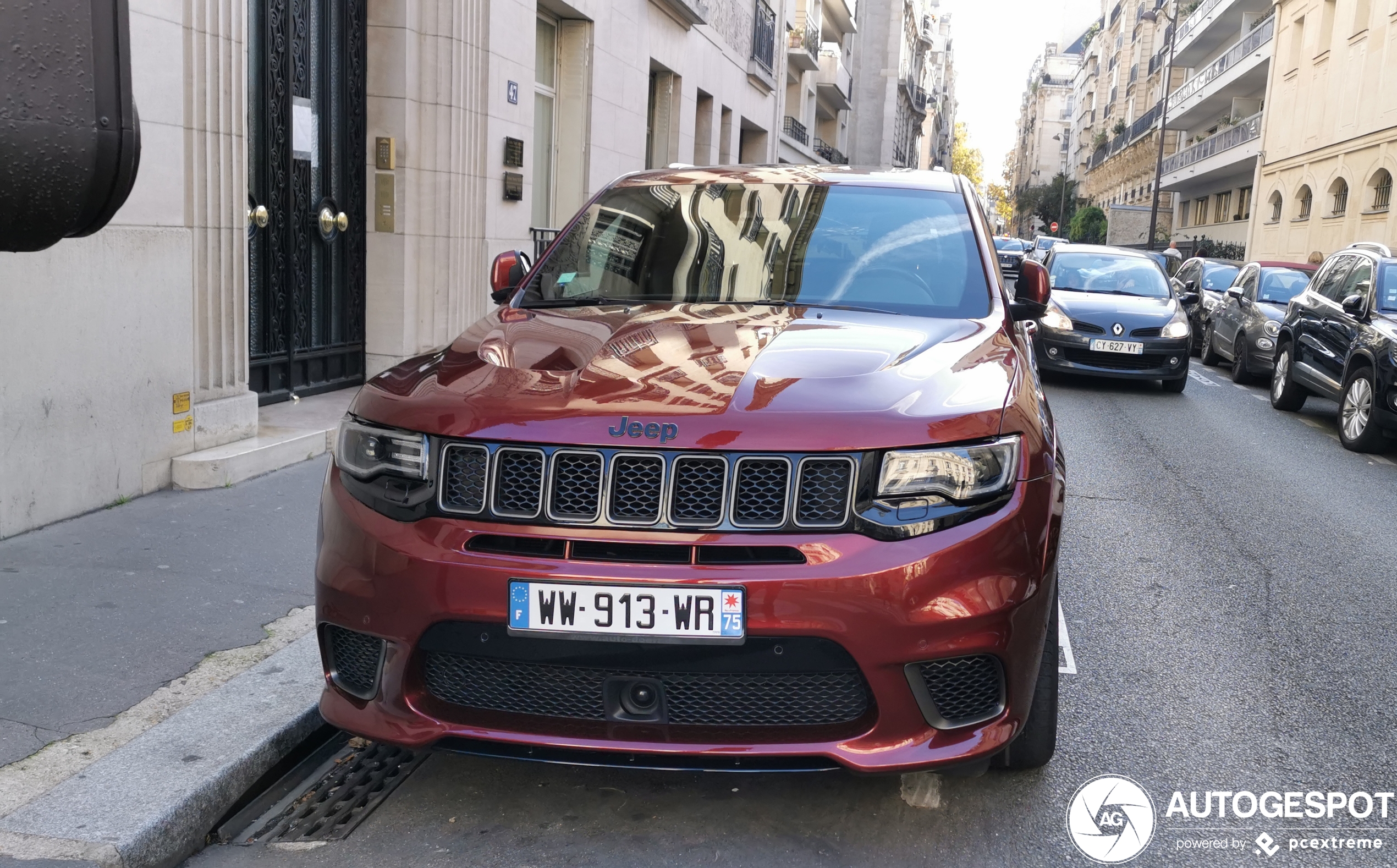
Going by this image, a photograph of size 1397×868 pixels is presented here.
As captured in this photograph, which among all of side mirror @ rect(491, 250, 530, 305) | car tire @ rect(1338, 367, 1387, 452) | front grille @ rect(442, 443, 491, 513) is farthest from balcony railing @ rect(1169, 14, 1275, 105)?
front grille @ rect(442, 443, 491, 513)

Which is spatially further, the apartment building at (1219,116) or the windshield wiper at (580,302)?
the apartment building at (1219,116)

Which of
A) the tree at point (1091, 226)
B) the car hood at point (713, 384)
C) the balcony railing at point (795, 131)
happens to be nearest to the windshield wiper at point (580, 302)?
the car hood at point (713, 384)

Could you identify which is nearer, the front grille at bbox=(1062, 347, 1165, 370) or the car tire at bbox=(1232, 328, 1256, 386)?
the front grille at bbox=(1062, 347, 1165, 370)

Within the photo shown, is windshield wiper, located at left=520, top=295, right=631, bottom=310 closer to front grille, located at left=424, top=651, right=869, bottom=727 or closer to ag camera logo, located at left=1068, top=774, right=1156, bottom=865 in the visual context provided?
front grille, located at left=424, top=651, right=869, bottom=727

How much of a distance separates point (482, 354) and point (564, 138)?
11.6 meters

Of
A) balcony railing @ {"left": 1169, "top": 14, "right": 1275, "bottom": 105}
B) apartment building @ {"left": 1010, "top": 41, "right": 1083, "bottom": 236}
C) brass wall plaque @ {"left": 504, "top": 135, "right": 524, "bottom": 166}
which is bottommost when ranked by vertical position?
brass wall plaque @ {"left": 504, "top": 135, "right": 524, "bottom": 166}

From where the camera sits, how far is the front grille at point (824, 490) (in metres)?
2.72

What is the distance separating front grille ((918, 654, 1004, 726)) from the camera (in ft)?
9.05

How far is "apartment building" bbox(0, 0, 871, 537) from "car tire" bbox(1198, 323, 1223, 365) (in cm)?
875

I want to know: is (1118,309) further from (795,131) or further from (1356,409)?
(795,131)

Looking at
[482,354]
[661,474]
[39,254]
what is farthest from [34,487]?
[661,474]

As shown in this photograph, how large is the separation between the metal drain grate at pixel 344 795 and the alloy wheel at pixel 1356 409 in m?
9.00

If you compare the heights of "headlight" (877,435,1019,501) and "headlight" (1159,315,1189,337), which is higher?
"headlight" (877,435,1019,501)

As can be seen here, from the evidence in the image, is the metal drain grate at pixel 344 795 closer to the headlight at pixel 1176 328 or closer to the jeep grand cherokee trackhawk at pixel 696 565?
the jeep grand cherokee trackhawk at pixel 696 565
